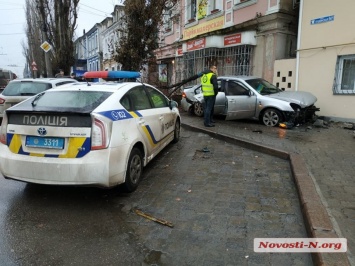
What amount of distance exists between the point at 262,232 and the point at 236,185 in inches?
52.9

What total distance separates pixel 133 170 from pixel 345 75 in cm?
825

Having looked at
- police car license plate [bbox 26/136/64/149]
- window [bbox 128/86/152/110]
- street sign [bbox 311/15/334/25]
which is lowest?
police car license plate [bbox 26/136/64/149]

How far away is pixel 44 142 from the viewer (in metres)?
A: 3.74

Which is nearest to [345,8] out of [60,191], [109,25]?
[60,191]

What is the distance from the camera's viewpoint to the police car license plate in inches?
146

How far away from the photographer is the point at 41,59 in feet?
126

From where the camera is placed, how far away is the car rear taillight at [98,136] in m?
3.65

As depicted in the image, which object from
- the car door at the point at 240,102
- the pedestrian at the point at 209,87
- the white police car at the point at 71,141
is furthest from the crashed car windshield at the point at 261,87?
the white police car at the point at 71,141

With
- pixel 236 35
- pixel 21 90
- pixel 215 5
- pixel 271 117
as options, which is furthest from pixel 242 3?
pixel 21 90

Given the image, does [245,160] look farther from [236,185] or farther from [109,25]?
[109,25]

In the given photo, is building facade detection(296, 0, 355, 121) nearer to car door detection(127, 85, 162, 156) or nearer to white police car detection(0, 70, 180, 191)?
car door detection(127, 85, 162, 156)

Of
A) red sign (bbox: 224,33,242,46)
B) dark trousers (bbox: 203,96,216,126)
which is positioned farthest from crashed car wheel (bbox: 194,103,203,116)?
red sign (bbox: 224,33,242,46)

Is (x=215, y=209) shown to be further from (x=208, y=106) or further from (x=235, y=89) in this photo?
(x=235, y=89)

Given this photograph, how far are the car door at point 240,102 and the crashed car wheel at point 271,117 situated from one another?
0.38m
